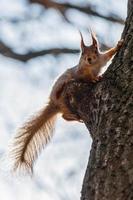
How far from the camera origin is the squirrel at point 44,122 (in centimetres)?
201

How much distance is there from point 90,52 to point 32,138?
58 cm

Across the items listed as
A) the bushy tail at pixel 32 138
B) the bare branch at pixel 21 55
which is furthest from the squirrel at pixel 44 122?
the bare branch at pixel 21 55

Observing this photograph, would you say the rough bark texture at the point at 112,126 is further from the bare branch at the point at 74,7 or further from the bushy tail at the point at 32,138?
the bushy tail at the point at 32,138

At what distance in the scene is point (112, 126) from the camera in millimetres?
1429

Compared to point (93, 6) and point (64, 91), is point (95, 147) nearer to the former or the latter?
point (64, 91)

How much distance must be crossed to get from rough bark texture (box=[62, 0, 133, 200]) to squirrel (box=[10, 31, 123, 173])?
22 cm

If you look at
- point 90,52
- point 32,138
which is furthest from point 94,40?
point 32,138

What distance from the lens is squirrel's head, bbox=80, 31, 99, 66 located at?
2.36m

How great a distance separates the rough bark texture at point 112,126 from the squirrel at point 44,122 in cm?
22

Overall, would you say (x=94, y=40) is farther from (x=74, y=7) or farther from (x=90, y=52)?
(x=74, y=7)

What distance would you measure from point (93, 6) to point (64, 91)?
1.61 ft

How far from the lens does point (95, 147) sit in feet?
4.77

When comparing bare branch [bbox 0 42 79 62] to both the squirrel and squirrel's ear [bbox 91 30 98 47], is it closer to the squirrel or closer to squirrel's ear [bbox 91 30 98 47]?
the squirrel

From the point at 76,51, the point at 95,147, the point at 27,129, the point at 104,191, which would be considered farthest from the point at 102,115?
the point at 76,51
